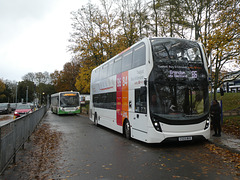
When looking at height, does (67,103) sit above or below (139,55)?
below

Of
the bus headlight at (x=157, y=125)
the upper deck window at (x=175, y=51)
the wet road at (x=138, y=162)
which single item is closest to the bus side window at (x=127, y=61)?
the upper deck window at (x=175, y=51)

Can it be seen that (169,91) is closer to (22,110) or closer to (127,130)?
(127,130)

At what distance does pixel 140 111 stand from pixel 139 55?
2302 mm

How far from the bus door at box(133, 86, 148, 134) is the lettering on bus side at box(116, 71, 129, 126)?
1209 mm

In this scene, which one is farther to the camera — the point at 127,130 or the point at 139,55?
the point at 127,130

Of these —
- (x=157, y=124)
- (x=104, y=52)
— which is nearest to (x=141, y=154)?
(x=157, y=124)

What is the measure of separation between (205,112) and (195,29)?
341 inches

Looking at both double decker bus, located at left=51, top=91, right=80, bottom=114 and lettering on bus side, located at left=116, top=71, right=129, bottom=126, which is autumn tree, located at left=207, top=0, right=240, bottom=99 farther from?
double decker bus, located at left=51, top=91, right=80, bottom=114

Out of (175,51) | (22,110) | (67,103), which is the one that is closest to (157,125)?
(175,51)

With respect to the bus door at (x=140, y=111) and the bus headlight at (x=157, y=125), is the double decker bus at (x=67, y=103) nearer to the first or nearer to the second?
the bus door at (x=140, y=111)

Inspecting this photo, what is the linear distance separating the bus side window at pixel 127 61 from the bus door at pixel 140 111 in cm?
164

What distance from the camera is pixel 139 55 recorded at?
32.6ft

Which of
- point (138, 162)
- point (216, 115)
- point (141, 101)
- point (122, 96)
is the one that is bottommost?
point (138, 162)

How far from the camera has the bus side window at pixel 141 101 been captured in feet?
29.8
